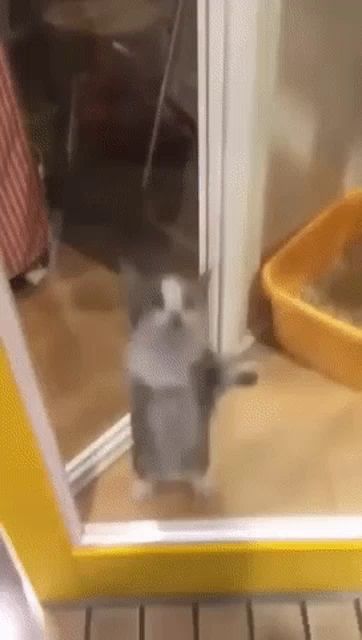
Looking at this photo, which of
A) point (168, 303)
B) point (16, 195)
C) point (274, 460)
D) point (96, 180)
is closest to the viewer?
point (168, 303)

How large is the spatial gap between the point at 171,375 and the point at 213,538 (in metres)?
0.24

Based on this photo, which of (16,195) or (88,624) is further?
(16,195)

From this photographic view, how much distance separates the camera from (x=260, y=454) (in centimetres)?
131

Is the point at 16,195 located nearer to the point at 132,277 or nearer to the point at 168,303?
the point at 132,277

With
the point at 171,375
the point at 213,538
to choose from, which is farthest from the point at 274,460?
the point at 171,375

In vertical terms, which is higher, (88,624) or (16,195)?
(16,195)

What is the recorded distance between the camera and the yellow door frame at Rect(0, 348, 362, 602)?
111 cm

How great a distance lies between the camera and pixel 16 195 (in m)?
1.42

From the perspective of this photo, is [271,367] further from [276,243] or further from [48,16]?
[48,16]

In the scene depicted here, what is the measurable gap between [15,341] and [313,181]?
0.70 meters

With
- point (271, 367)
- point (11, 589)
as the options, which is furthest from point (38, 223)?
point (11, 589)

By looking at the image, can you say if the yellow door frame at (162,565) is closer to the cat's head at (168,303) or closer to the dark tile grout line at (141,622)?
the dark tile grout line at (141,622)

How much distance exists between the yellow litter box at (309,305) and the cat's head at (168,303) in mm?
229

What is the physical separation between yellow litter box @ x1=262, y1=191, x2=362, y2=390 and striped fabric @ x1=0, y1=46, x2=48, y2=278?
410mm
